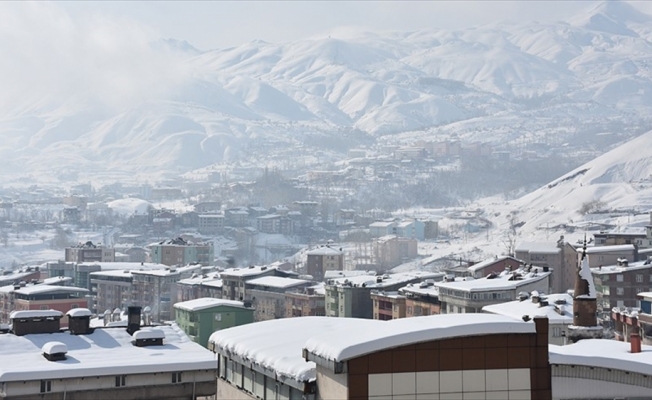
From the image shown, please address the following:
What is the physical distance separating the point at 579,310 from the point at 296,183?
557 feet

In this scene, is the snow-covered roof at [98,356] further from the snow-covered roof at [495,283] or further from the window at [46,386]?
the snow-covered roof at [495,283]


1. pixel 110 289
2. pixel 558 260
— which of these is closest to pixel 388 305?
pixel 558 260

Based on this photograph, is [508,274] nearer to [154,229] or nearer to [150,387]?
[150,387]

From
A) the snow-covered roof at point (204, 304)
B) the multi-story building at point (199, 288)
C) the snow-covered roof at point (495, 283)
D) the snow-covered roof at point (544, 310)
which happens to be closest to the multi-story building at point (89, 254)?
the multi-story building at point (199, 288)

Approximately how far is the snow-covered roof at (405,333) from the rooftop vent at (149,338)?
589 centimetres

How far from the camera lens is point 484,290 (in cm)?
4525

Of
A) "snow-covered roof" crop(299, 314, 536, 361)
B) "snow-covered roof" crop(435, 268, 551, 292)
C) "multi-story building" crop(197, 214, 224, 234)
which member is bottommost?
"snow-covered roof" crop(435, 268, 551, 292)

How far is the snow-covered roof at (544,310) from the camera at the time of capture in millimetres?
35219

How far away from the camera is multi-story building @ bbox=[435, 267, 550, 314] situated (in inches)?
1784

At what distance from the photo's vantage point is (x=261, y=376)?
682 inches

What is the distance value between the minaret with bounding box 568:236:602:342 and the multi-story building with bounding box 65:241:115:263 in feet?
217

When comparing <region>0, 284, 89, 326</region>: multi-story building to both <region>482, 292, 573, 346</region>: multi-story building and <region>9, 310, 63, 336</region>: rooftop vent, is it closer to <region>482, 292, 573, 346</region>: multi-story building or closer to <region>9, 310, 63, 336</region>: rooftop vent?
<region>482, 292, 573, 346</region>: multi-story building

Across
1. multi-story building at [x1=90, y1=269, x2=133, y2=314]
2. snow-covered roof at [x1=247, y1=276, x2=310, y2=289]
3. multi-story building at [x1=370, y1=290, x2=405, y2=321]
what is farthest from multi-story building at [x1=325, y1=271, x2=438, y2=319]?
multi-story building at [x1=90, y1=269, x2=133, y2=314]

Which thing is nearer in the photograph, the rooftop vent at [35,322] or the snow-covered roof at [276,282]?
the rooftop vent at [35,322]
